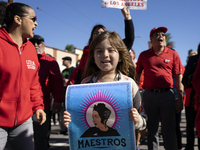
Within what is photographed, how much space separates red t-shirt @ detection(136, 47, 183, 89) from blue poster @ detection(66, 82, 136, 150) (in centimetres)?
230

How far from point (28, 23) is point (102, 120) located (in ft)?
4.47

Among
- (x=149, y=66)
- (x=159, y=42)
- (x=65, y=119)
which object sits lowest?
(x=65, y=119)

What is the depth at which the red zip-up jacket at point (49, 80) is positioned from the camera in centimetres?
365

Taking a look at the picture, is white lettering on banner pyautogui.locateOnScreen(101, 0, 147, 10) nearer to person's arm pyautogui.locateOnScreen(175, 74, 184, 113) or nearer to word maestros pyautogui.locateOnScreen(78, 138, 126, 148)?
person's arm pyautogui.locateOnScreen(175, 74, 184, 113)

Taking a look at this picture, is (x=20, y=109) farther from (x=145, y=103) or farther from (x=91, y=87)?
(x=145, y=103)

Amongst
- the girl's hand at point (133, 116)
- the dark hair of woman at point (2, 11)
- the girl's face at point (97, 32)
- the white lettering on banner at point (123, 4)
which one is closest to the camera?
the girl's hand at point (133, 116)

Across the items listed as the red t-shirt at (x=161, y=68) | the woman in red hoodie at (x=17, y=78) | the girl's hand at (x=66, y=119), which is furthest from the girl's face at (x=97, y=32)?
the girl's hand at (x=66, y=119)

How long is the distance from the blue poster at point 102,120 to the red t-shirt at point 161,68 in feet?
7.55

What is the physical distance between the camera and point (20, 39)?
2350mm

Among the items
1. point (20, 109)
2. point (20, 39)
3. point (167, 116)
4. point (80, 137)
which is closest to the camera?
point (80, 137)

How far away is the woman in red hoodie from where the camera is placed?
6.81 ft

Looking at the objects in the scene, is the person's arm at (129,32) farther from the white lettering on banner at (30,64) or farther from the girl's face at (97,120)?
the girl's face at (97,120)

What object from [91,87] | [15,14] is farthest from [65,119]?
[15,14]

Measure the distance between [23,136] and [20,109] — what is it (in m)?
0.27
